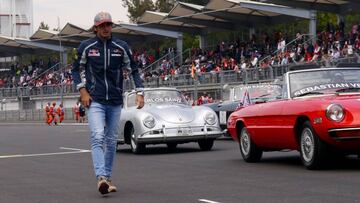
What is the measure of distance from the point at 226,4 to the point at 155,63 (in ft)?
35.8

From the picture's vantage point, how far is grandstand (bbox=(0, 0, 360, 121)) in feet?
118

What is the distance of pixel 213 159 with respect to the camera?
14.4m

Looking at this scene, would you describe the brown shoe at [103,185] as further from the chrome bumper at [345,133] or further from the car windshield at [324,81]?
the car windshield at [324,81]

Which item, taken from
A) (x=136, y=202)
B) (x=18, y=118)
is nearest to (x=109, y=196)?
(x=136, y=202)

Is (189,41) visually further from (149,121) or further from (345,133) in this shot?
(345,133)

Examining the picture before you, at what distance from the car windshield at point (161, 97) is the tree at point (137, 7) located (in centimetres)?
7546

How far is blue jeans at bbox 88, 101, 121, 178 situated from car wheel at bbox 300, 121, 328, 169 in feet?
9.19

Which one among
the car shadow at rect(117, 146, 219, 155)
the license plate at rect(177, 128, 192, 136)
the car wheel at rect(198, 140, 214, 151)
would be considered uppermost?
the license plate at rect(177, 128, 192, 136)

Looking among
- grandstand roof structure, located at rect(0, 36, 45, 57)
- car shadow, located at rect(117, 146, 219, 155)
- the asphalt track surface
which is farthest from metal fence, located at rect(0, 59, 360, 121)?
the asphalt track surface

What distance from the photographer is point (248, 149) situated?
13.2 metres

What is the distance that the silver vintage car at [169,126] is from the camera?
16562mm

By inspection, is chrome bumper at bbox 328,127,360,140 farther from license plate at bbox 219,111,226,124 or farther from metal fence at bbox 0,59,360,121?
license plate at bbox 219,111,226,124

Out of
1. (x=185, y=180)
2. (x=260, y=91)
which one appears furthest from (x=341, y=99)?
(x=260, y=91)

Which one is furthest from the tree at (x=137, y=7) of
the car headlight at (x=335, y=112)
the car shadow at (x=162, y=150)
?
the car headlight at (x=335, y=112)
